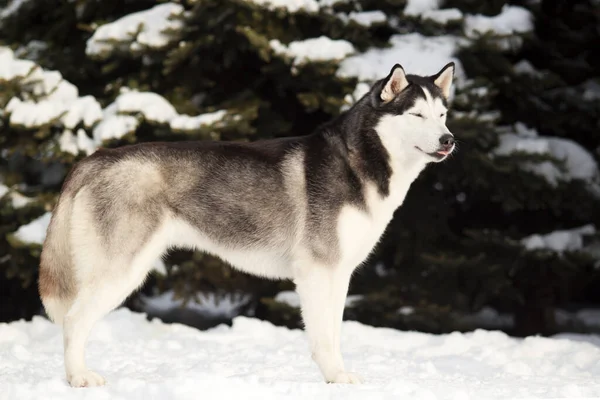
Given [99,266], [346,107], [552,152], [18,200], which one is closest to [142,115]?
[18,200]

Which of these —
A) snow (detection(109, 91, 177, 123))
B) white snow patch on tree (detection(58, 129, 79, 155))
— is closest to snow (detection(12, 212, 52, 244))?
white snow patch on tree (detection(58, 129, 79, 155))

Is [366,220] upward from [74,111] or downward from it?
upward

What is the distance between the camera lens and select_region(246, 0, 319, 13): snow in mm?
7200

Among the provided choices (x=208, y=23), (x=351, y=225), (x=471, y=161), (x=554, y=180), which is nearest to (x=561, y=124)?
(x=554, y=180)

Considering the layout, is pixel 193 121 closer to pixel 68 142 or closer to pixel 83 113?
pixel 83 113

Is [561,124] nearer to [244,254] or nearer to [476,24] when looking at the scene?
[476,24]

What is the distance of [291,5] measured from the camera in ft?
24.0

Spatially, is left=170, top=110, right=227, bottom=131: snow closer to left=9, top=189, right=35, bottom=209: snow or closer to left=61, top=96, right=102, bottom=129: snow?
left=61, top=96, right=102, bottom=129: snow

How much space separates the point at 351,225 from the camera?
4.56 m

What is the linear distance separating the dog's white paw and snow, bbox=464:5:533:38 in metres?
5.14

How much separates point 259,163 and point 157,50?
3171 millimetres

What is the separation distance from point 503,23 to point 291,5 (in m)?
2.18

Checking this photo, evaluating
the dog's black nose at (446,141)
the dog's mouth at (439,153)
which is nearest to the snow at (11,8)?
the dog's mouth at (439,153)

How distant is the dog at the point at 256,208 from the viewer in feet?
14.6
